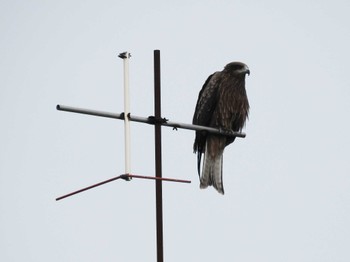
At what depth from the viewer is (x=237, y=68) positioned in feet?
32.1

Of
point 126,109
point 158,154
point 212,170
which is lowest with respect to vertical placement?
point 212,170

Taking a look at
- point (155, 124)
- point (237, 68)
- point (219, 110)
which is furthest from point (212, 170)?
point (155, 124)

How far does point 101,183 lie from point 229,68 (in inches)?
197

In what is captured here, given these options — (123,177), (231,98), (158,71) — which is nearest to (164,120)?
(158,71)

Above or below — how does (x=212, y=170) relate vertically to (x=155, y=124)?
below

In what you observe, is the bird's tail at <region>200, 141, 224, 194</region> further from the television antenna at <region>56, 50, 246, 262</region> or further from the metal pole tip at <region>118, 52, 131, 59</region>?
the metal pole tip at <region>118, 52, 131, 59</region>

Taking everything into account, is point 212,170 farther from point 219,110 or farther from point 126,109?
point 126,109

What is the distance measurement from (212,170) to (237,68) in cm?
158

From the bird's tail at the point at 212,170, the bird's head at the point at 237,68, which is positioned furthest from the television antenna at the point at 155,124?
the bird's head at the point at 237,68

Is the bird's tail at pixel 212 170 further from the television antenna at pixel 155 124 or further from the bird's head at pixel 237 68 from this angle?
the television antenna at pixel 155 124

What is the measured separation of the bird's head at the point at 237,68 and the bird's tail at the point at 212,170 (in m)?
1.12

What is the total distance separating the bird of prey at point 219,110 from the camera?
356 inches

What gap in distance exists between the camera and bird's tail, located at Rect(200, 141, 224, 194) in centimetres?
871

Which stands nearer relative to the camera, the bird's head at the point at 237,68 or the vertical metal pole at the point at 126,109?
the vertical metal pole at the point at 126,109
